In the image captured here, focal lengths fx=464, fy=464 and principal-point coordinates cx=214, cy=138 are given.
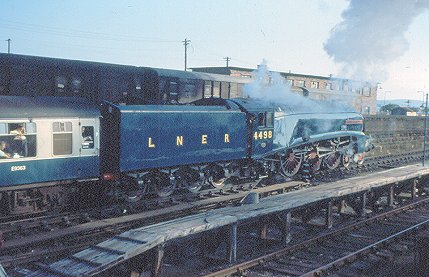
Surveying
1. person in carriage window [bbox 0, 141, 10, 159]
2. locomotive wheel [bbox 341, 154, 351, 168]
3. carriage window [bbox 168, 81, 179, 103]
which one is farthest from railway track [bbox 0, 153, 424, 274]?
carriage window [bbox 168, 81, 179, 103]

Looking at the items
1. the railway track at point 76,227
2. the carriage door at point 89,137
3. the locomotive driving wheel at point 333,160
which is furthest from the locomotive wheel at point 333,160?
the carriage door at point 89,137

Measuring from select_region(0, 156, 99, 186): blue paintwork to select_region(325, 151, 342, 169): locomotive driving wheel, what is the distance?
1065 centimetres

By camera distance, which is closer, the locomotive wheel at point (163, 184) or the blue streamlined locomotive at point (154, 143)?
the blue streamlined locomotive at point (154, 143)

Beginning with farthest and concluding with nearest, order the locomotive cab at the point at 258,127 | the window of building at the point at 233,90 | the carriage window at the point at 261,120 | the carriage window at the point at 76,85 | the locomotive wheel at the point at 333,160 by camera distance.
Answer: the window of building at the point at 233,90
the locomotive wheel at the point at 333,160
the carriage window at the point at 76,85
the carriage window at the point at 261,120
the locomotive cab at the point at 258,127

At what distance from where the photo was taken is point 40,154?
11.5 m

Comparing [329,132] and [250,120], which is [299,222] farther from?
[329,132]

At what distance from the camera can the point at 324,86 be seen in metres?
56.4

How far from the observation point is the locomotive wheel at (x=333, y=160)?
777 inches

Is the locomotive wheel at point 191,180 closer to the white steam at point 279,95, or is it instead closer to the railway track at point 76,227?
the railway track at point 76,227

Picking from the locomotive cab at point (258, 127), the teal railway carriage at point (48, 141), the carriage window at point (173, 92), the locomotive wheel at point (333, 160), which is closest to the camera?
the teal railway carriage at point (48, 141)

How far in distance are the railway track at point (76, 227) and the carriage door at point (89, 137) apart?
1681mm

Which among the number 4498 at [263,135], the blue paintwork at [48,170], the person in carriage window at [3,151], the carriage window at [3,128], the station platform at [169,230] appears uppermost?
the carriage window at [3,128]

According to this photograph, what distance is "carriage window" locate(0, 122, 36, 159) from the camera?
10.9m

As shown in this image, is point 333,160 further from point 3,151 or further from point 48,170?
point 3,151
